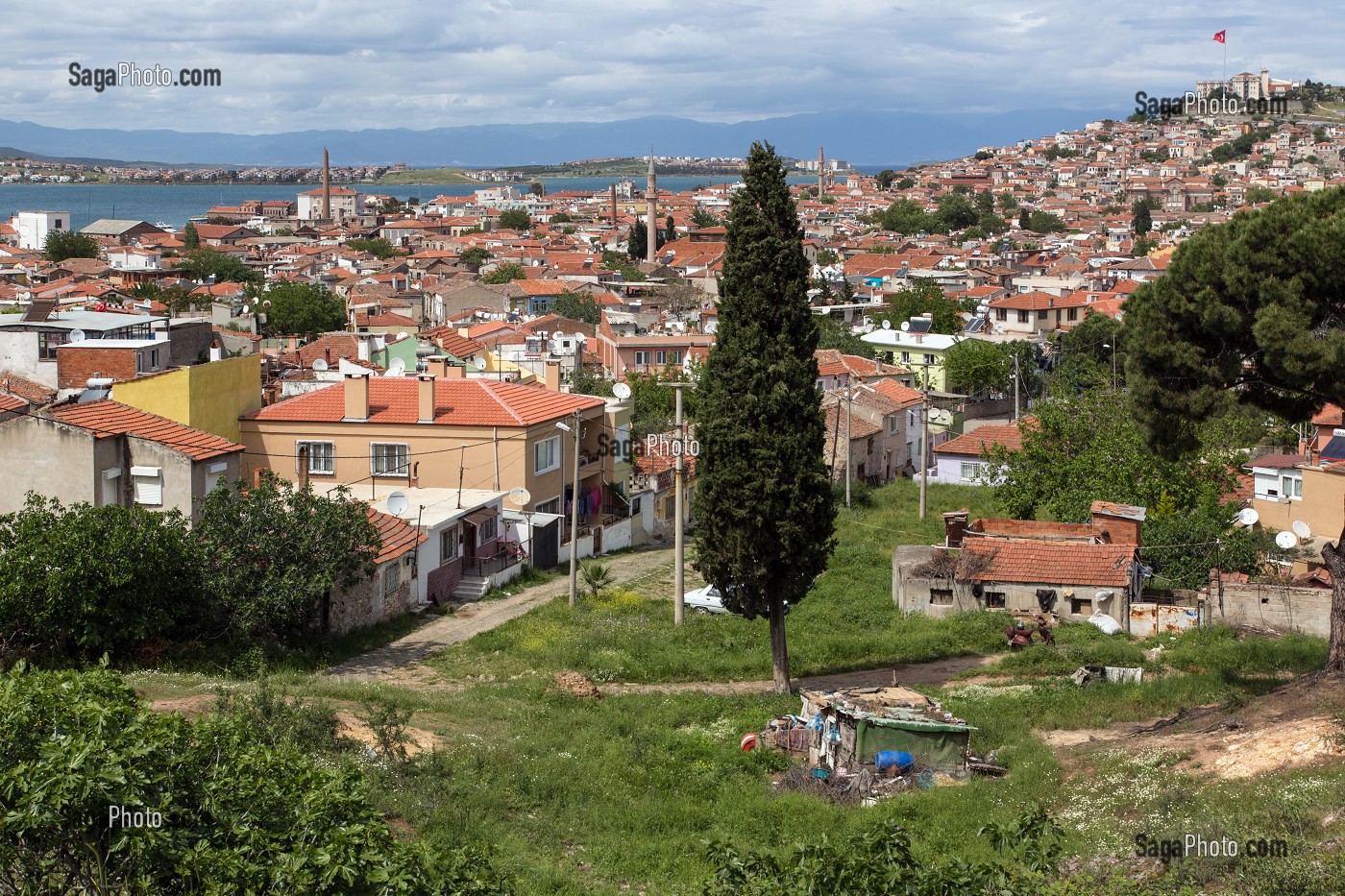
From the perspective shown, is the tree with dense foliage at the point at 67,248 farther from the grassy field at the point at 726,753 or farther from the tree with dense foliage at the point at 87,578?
the tree with dense foliage at the point at 87,578

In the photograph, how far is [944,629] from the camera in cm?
2506

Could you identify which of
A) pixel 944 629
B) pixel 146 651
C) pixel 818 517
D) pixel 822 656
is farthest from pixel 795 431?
pixel 146 651

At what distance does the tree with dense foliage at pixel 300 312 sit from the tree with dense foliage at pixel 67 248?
48.8 metres

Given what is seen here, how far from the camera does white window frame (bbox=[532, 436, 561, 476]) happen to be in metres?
32.2

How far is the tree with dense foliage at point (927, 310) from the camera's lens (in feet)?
254

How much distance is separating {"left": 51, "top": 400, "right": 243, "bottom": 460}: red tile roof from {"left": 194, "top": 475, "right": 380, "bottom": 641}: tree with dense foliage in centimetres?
220

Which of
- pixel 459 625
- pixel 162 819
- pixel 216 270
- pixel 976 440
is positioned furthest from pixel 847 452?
pixel 216 270

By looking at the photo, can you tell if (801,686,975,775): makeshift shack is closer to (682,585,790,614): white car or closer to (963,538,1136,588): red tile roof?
(963,538,1136,588): red tile roof

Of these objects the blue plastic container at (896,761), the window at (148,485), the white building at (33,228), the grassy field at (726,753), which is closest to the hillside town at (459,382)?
the window at (148,485)

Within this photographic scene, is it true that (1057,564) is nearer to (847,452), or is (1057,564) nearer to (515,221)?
(847,452)

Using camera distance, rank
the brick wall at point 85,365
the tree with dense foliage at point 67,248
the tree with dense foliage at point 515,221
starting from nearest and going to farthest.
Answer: the brick wall at point 85,365 → the tree with dense foliage at point 67,248 → the tree with dense foliage at point 515,221

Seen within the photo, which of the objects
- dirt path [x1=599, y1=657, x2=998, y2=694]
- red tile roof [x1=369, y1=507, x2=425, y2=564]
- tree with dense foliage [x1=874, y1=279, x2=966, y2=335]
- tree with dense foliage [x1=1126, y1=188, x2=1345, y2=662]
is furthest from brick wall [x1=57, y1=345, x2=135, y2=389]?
tree with dense foliage [x1=874, y1=279, x2=966, y2=335]

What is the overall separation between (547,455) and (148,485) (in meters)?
10.6

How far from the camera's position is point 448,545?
28312 millimetres
